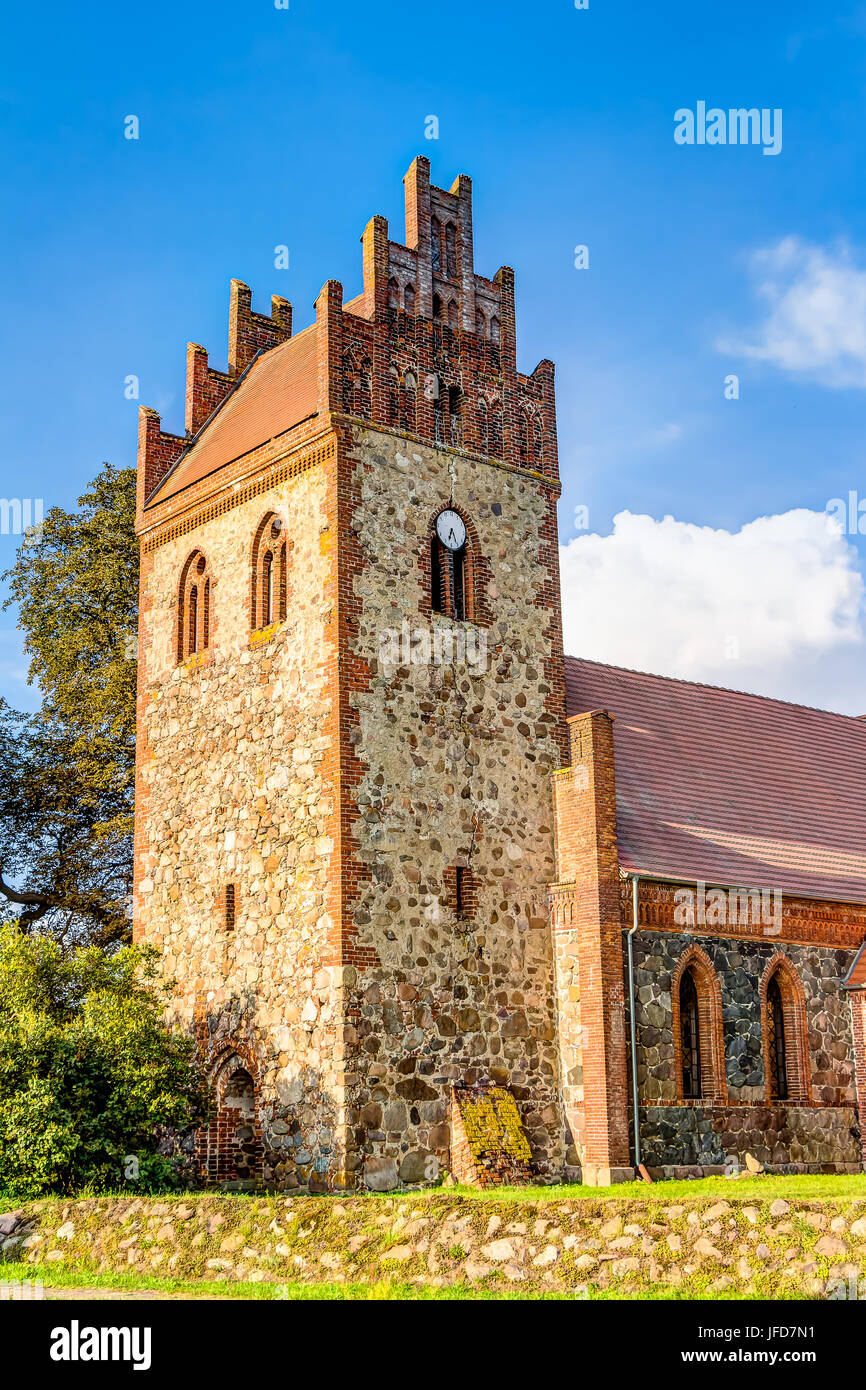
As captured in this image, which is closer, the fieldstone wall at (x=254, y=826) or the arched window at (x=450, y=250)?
the fieldstone wall at (x=254, y=826)

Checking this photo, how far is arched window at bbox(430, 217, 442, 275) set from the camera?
76.2 feet

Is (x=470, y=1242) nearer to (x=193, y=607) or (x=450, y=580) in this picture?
(x=450, y=580)

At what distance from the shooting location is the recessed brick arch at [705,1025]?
21.1 metres

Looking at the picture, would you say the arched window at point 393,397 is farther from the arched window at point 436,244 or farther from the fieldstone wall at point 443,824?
the arched window at point 436,244

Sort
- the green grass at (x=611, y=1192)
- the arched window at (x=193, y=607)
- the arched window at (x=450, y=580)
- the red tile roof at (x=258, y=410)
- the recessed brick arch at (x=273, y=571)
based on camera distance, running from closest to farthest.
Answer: the green grass at (x=611, y=1192) → the recessed brick arch at (x=273, y=571) → the arched window at (x=450, y=580) → the red tile roof at (x=258, y=410) → the arched window at (x=193, y=607)

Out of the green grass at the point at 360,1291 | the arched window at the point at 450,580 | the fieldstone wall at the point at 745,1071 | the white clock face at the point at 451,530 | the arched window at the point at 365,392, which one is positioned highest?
the arched window at the point at 365,392

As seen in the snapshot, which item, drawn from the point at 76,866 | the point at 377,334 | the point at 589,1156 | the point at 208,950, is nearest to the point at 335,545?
the point at 377,334

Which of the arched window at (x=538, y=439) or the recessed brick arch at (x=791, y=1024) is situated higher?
the arched window at (x=538, y=439)

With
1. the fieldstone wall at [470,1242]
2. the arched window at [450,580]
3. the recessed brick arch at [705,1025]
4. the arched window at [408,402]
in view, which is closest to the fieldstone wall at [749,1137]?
the recessed brick arch at [705,1025]

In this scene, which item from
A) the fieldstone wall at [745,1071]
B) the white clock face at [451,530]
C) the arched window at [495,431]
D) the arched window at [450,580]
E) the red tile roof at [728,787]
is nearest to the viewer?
the fieldstone wall at [745,1071]

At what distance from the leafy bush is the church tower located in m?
1.14

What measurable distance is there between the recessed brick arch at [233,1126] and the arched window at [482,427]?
9.90 metres

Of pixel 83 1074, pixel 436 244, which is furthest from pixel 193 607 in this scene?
pixel 83 1074

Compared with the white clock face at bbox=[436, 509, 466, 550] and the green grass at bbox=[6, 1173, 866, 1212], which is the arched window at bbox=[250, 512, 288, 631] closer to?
the white clock face at bbox=[436, 509, 466, 550]
